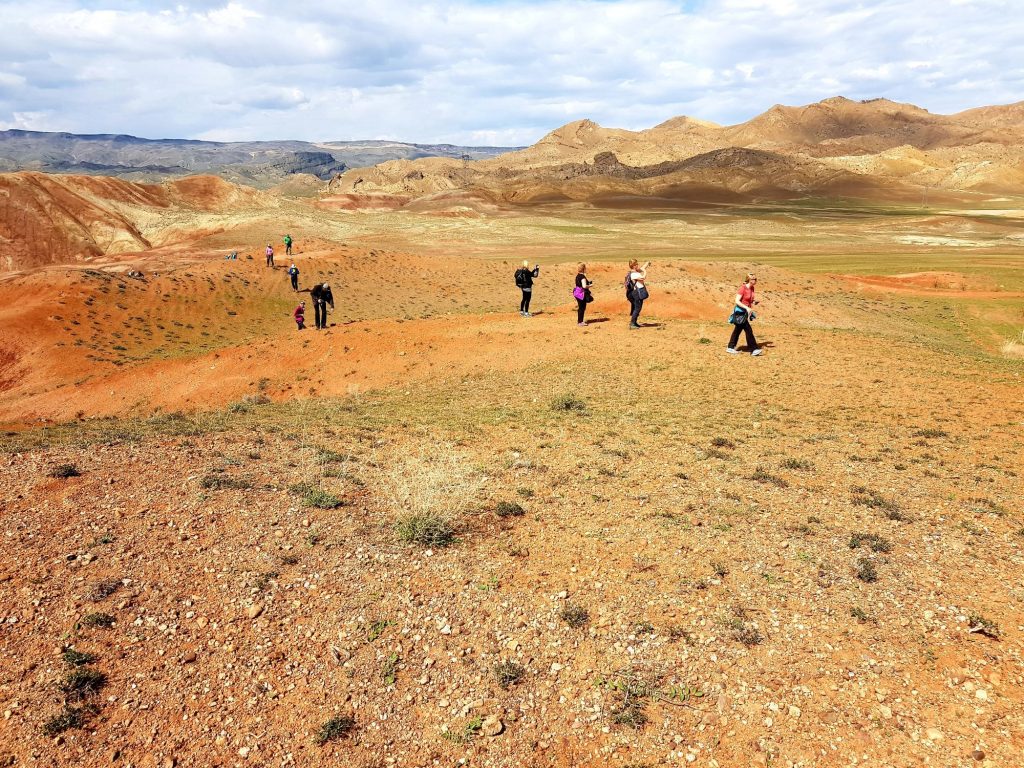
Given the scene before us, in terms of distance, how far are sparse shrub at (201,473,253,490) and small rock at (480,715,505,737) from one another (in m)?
5.96

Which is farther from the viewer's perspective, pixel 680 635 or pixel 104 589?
pixel 104 589

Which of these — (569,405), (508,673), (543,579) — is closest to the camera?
(508,673)

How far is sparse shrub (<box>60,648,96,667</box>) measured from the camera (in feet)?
18.7

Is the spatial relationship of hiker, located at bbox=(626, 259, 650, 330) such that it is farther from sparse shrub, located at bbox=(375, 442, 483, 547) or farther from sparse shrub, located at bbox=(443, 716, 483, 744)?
sparse shrub, located at bbox=(443, 716, 483, 744)

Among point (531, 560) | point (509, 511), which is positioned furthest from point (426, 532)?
point (531, 560)

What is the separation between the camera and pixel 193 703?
18.2ft

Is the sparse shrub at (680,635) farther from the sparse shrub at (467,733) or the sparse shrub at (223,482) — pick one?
the sparse shrub at (223,482)

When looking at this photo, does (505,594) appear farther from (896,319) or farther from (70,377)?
(896,319)

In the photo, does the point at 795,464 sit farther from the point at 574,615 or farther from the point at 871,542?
the point at 574,615

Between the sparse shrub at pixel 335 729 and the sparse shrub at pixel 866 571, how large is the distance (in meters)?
6.22

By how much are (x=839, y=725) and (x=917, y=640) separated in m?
1.63

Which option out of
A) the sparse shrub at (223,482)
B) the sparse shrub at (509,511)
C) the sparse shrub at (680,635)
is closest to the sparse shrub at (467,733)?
the sparse shrub at (680,635)

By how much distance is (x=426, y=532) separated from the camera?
8.26 m

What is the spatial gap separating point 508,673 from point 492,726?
1.82ft
